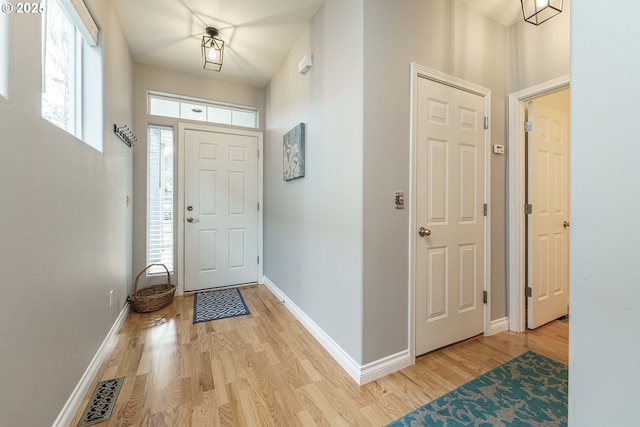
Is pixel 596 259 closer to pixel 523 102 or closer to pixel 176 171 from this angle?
pixel 523 102

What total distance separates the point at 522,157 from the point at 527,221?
565 mm

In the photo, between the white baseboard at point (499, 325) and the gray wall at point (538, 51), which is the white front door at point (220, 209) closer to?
the white baseboard at point (499, 325)

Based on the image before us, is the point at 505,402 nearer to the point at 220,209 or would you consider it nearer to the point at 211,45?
the point at 220,209

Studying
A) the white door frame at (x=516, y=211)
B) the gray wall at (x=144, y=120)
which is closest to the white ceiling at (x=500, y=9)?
the white door frame at (x=516, y=211)

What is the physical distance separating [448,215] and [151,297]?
9.51ft

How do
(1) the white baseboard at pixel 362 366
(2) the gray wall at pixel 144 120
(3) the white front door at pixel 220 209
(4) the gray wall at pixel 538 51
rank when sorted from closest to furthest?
(1) the white baseboard at pixel 362 366 < (4) the gray wall at pixel 538 51 < (2) the gray wall at pixel 144 120 < (3) the white front door at pixel 220 209

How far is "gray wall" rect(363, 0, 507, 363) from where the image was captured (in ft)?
5.45

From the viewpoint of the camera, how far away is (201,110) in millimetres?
3398

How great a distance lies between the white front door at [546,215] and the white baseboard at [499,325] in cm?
19

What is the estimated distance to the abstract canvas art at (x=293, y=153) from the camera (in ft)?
8.03

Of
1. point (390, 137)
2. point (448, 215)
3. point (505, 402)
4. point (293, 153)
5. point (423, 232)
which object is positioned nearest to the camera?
point (505, 402)

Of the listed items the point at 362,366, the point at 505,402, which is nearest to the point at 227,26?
the point at 362,366

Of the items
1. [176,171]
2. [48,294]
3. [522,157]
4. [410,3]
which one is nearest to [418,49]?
[410,3]

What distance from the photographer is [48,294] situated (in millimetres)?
1201
